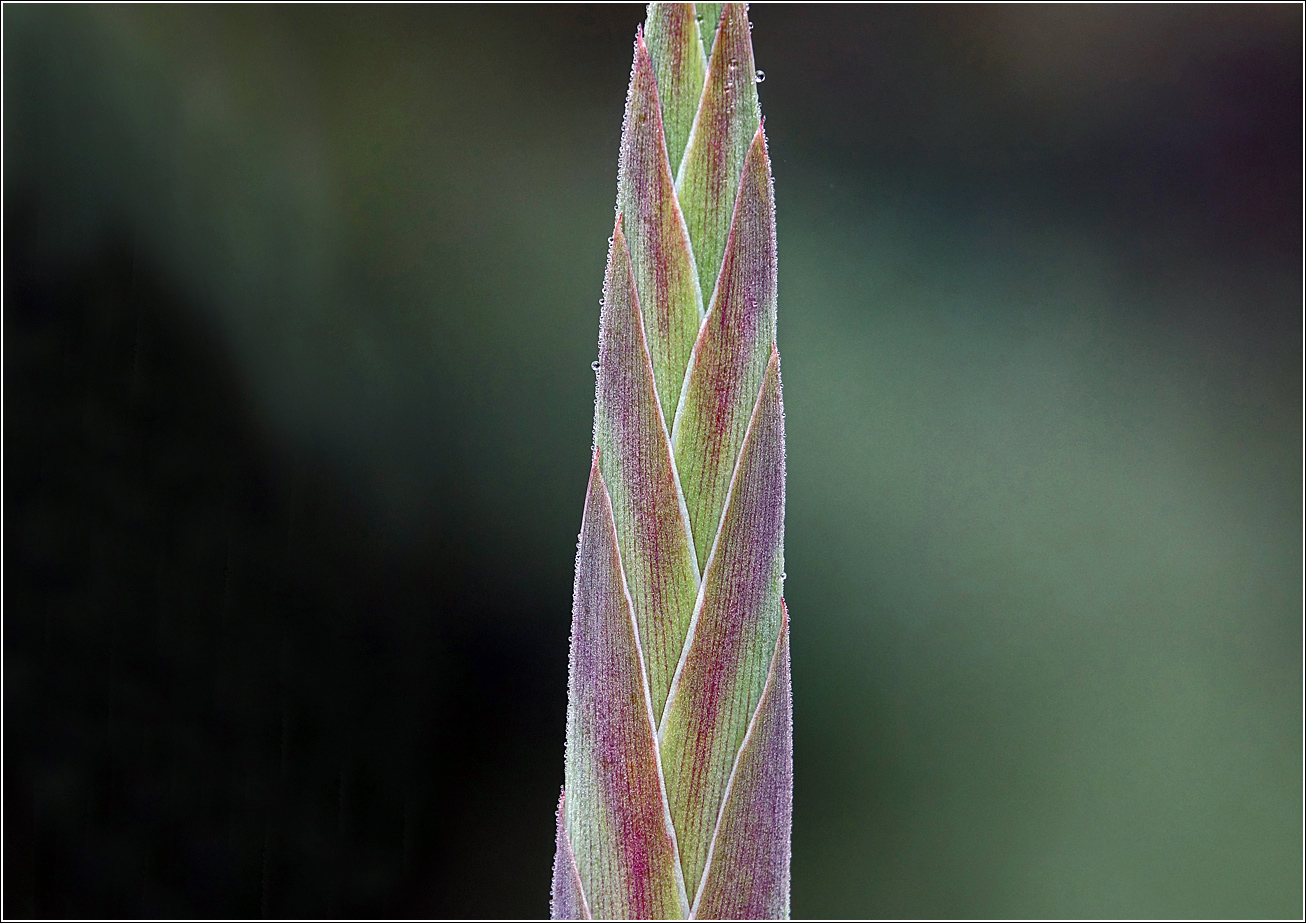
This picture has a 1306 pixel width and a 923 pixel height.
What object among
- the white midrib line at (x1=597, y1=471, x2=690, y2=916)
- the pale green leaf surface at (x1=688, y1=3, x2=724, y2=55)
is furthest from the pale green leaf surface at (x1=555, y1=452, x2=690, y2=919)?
the pale green leaf surface at (x1=688, y1=3, x2=724, y2=55)

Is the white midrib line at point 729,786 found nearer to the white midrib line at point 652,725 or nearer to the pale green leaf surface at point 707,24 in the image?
the white midrib line at point 652,725

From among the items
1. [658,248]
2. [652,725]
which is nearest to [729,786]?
[652,725]

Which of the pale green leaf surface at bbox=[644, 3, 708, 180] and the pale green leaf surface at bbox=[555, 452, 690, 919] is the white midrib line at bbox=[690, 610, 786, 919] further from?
the pale green leaf surface at bbox=[644, 3, 708, 180]

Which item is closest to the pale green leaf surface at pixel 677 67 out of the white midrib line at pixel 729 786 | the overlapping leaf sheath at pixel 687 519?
the overlapping leaf sheath at pixel 687 519

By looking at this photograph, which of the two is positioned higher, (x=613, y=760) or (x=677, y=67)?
(x=677, y=67)

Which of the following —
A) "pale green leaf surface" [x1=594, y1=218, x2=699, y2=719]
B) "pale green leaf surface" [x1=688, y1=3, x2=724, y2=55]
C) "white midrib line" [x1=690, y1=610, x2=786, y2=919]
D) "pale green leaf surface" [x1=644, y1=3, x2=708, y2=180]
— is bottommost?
"white midrib line" [x1=690, y1=610, x2=786, y2=919]

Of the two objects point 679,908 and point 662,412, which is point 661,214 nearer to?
point 662,412

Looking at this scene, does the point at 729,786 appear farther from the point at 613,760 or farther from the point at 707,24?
the point at 707,24

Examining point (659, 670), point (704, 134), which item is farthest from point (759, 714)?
point (704, 134)
